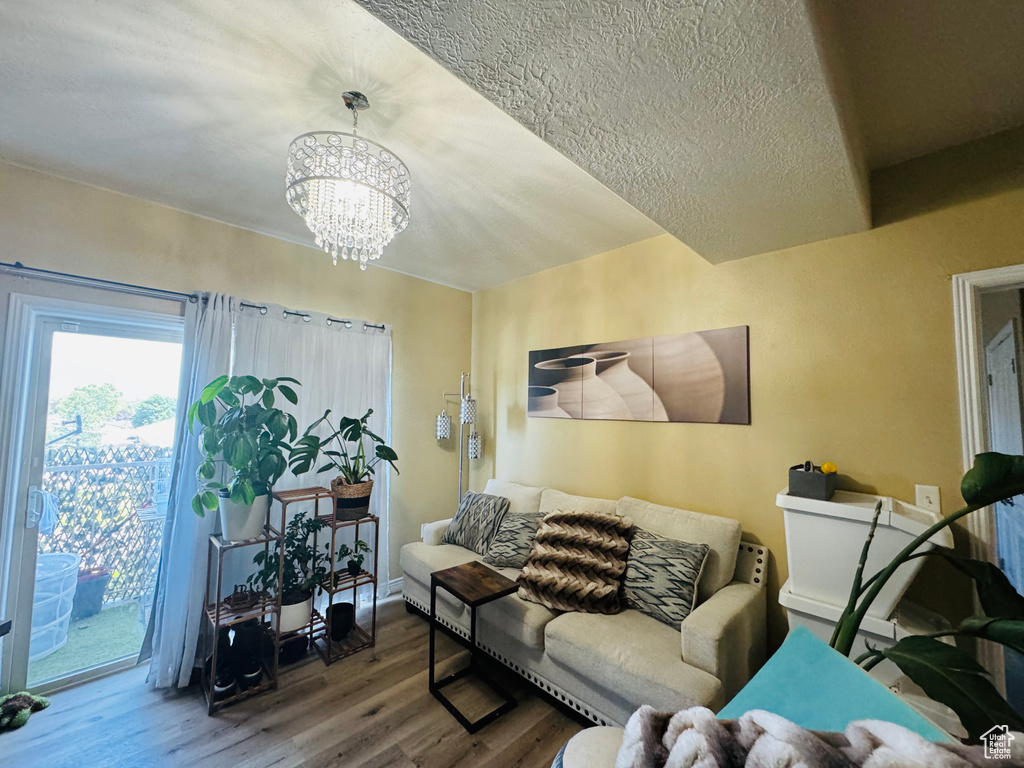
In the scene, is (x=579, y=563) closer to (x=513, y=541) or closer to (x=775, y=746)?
(x=513, y=541)

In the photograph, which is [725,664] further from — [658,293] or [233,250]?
[233,250]

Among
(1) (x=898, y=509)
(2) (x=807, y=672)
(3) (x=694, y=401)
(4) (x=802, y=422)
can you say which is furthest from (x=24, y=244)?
(1) (x=898, y=509)

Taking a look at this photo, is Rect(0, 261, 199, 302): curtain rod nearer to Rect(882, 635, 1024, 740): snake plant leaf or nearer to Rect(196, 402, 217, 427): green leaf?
Rect(196, 402, 217, 427): green leaf

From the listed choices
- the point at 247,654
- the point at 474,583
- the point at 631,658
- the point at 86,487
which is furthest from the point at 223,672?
the point at 631,658

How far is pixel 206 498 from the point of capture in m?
2.02

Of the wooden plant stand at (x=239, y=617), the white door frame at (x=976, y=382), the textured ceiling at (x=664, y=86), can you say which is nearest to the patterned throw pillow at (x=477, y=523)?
the wooden plant stand at (x=239, y=617)

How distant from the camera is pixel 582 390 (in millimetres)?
2994

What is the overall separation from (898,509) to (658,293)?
1.63m

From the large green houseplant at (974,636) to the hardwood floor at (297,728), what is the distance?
4.99 ft

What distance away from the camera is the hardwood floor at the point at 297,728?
1682 millimetres

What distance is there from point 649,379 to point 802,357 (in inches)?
33.1

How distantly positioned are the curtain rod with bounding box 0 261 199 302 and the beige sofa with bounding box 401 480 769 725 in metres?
2.35

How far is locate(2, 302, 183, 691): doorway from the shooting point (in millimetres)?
2000

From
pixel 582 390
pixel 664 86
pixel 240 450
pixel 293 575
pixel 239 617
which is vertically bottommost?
pixel 239 617
